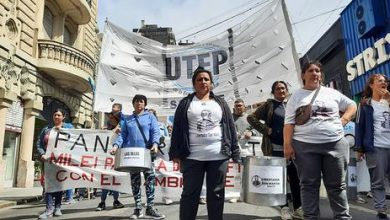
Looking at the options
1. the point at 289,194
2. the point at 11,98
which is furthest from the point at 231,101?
the point at 11,98

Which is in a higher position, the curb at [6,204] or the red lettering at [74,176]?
Result: the red lettering at [74,176]

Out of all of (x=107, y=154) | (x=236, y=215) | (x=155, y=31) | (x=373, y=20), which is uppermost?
(x=155, y=31)

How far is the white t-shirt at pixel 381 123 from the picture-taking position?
5.18m

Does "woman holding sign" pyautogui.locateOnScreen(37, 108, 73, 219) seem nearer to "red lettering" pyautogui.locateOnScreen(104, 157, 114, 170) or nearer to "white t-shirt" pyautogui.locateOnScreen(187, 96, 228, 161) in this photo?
"red lettering" pyautogui.locateOnScreen(104, 157, 114, 170)

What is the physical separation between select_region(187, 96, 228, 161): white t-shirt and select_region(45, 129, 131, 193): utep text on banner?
3.49 m

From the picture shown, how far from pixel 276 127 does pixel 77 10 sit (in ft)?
51.0

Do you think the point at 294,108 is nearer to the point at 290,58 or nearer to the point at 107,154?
the point at 290,58

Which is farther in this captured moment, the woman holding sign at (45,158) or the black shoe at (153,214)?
the woman holding sign at (45,158)

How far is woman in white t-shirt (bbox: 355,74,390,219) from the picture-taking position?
5105mm

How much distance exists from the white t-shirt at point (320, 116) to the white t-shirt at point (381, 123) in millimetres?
1560

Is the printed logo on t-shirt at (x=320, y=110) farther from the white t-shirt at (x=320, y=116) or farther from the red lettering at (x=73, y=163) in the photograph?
the red lettering at (x=73, y=163)

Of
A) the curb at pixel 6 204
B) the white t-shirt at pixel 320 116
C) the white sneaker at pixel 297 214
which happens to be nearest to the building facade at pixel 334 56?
the curb at pixel 6 204

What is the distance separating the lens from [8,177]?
1393 centimetres

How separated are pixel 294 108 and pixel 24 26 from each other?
13.4m
